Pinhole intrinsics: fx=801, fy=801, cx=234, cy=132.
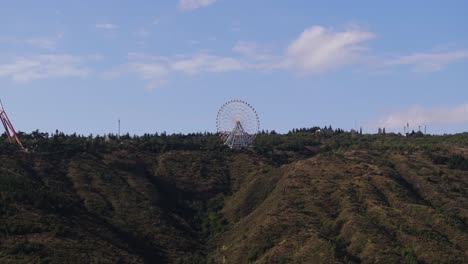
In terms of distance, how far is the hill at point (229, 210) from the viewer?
12925cm

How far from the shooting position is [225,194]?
18638 cm

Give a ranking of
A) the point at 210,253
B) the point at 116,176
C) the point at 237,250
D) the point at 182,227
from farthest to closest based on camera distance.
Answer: the point at 116,176 < the point at 182,227 < the point at 210,253 < the point at 237,250

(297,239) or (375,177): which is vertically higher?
(375,177)

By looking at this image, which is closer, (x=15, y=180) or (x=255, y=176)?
(x=15, y=180)

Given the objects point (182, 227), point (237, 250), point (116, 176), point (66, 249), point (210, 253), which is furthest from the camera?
point (116, 176)

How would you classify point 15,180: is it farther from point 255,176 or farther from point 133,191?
point 255,176

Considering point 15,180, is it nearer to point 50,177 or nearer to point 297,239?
point 50,177

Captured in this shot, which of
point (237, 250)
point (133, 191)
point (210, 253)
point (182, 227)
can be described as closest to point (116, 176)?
point (133, 191)

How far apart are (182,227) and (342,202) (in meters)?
34.0

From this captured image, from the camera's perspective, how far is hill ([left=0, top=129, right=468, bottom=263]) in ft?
424

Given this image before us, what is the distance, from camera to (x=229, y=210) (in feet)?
568

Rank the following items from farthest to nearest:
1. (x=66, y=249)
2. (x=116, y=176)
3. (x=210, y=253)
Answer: (x=116, y=176) < (x=210, y=253) < (x=66, y=249)

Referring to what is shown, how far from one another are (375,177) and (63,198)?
65466 mm

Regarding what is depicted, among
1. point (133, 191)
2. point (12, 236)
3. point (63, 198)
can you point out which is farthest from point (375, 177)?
point (12, 236)
